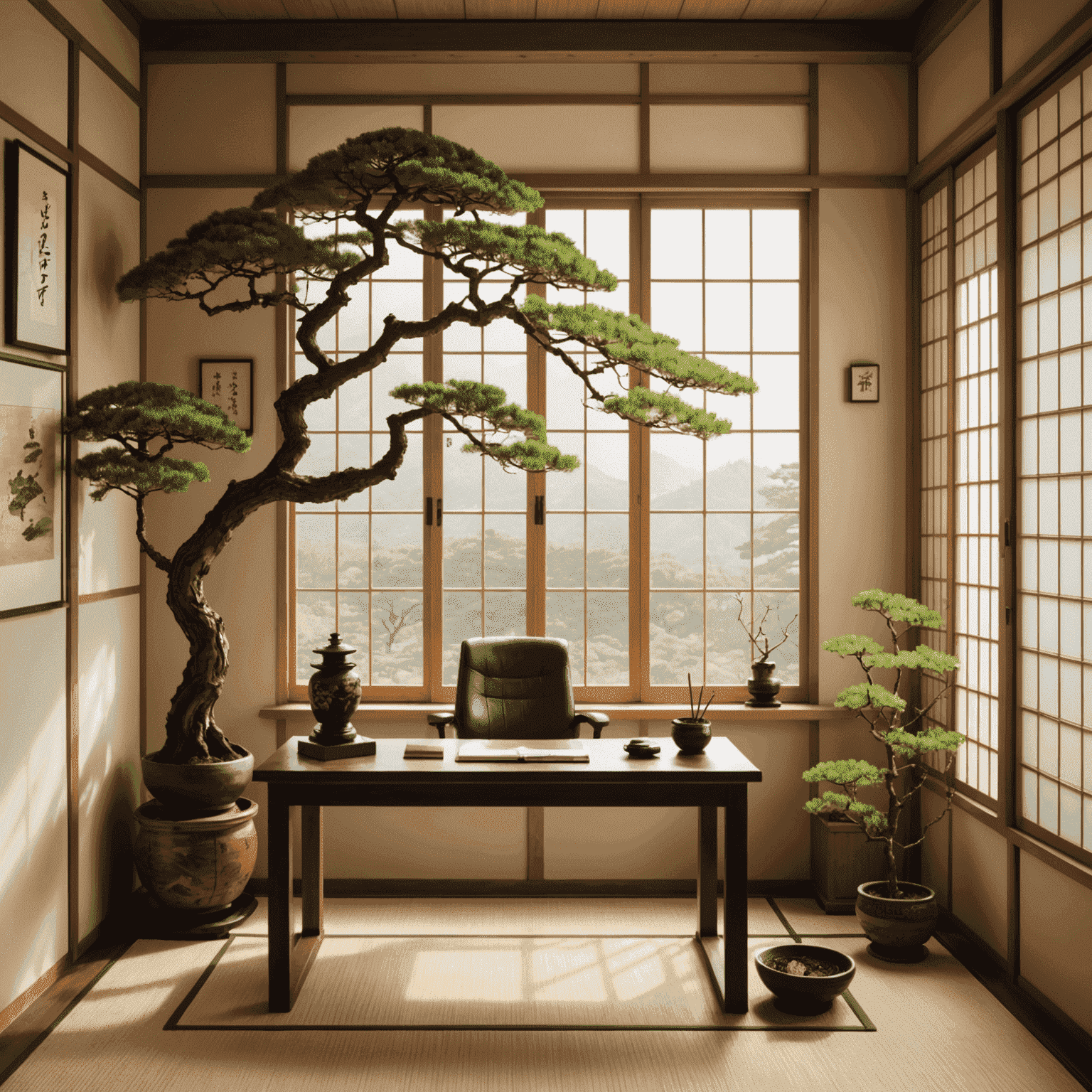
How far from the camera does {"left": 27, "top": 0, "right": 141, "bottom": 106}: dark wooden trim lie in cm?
323

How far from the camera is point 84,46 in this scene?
3516mm

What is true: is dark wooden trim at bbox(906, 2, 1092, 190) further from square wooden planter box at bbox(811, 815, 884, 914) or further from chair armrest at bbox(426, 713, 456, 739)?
chair armrest at bbox(426, 713, 456, 739)

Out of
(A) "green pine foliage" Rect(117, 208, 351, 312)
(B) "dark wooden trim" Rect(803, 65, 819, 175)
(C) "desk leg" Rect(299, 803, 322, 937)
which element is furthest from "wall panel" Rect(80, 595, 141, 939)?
(B) "dark wooden trim" Rect(803, 65, 819, 175)

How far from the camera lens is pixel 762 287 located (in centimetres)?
424

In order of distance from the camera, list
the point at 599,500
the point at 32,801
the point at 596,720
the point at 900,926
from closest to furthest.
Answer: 1. the point at 32,801
2. the point at 900,926
3. the point at 596,720
4. the point at 599,500

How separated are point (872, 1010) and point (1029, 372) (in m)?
2.16

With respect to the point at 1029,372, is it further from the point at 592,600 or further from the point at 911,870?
the point at 592,600

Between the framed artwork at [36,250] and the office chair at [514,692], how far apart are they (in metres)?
1.87

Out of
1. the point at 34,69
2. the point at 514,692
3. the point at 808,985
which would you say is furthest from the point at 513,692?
the point at 34,69

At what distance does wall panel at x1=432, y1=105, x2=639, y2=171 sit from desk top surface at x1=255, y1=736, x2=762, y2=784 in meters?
2.58

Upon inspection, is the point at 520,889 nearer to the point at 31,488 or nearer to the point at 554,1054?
the point at 554,1054

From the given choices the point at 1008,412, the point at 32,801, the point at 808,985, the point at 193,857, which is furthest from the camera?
the point at 193,857

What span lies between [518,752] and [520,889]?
3.85 feet

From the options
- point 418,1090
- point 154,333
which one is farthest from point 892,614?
point 154,333
